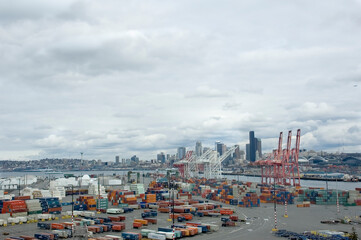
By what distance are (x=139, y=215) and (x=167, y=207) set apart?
8526mm

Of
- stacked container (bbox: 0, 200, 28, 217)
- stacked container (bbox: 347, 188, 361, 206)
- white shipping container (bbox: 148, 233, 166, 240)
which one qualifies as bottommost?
stacked container (bbox: 347, 188, 361, 206)

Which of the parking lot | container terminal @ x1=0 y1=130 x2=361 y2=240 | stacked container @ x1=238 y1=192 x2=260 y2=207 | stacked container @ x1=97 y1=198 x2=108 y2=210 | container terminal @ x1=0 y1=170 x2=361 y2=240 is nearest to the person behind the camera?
container terminal @ x1=0 y1=130 x2=361 y2=240

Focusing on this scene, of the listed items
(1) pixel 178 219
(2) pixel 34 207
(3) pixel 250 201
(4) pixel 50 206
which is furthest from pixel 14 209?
(3) pixel 250 201

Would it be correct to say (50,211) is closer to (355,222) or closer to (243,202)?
(243,202)

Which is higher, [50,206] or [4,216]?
[50,206]

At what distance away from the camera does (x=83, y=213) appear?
7206 centimetres

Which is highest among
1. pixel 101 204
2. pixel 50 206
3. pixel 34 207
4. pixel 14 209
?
pixel 14 209

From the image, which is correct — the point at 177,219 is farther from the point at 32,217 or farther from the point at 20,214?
the point at 20,214

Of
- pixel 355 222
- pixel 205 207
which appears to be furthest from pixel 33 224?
pixel 355 222

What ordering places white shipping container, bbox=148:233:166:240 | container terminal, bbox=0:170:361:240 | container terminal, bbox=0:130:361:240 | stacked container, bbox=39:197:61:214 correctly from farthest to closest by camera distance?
stacked container, bbox=39:197:61:214, container terminal, bbox=0:170:361:240, container terminal, bbox=0:130:361:240, white shipping container, bbox=148:233:166:240

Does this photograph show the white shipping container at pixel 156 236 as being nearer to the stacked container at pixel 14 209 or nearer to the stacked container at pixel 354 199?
the stacked container at pixel 14 209

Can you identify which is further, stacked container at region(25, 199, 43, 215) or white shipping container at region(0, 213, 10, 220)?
stacked container at region(25, 199, 43, 215)

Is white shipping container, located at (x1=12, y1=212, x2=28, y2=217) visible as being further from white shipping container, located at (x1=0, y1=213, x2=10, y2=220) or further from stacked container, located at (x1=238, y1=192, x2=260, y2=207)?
stacked container, located at (x1=238, y1=192, x2=260, y2=207)

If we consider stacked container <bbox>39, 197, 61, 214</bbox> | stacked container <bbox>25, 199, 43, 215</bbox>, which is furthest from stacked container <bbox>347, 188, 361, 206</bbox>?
stacked container <bbox>25, 199, 43, 215</bbox>
